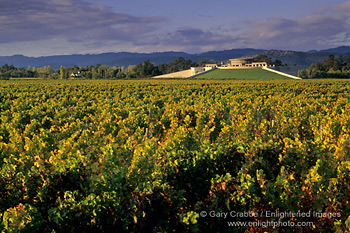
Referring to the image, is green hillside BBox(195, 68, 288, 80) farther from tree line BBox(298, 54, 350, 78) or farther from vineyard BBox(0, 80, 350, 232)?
vineyard BBox(0, 80, 350, 232)

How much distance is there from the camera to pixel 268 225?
6.11 metres

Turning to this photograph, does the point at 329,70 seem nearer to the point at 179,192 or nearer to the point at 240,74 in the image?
the point at 240,74

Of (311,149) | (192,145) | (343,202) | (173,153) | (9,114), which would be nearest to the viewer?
(343,202)

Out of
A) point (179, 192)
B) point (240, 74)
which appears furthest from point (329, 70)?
point (179, 192)

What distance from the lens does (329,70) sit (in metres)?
141

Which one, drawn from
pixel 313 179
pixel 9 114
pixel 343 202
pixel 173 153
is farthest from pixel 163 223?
pixel 9 114

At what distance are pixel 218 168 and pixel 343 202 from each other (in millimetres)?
2854

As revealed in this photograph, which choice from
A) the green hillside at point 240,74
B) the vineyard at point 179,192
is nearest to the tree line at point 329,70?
the green hillside at point 240,74

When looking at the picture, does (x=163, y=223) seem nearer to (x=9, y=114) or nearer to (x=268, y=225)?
(x=268, y=225)

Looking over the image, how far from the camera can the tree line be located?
113m

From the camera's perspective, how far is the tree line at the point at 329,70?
11338 cm

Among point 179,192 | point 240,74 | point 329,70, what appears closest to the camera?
point 179,192

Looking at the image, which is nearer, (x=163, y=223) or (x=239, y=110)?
(x=163, y=223)

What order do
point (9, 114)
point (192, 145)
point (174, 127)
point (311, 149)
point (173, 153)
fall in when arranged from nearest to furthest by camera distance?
point (173, 153) → point (311, 149) → point (192, 145) → point (174, 127) → point (9, 114)
